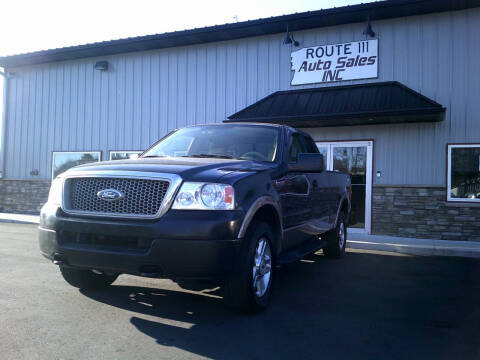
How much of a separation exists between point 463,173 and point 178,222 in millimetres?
8818

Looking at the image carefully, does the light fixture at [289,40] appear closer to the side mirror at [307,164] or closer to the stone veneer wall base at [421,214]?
the stone veneer wall base at [421,214]

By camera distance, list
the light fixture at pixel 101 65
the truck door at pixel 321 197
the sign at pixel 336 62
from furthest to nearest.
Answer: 1. the light fixture at pixel 101 65
2. the sign at pixel 336 62
3. the truck door at pixel 321 197

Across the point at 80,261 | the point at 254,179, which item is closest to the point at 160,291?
the point at 80,261

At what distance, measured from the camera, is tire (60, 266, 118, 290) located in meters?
4.63

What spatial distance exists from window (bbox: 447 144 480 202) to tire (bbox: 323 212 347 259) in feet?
13.5

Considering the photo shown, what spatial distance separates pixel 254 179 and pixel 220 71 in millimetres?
9685

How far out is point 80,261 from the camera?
3812 millimetres

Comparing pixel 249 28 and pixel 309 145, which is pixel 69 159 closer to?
pixel 249 28

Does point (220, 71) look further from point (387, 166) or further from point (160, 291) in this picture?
point (160, 291)

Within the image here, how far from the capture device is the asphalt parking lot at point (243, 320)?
334cm

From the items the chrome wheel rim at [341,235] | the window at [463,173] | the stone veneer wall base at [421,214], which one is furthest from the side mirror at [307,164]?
the window at [463,173]

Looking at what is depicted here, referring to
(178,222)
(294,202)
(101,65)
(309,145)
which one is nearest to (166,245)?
(178,222)

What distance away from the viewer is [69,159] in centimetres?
1553

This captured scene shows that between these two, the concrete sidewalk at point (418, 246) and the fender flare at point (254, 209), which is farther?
the concrete sidewalk at point (418, 246)
